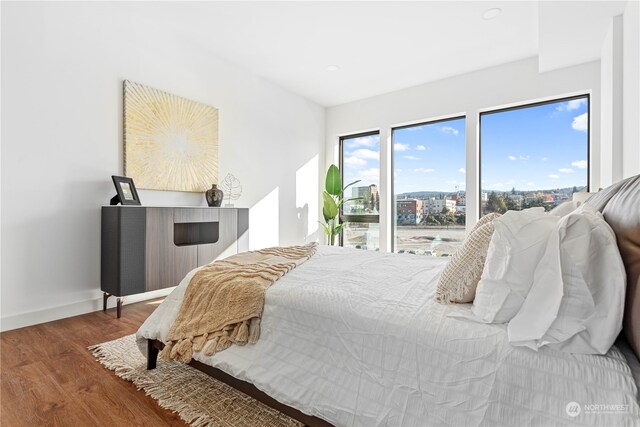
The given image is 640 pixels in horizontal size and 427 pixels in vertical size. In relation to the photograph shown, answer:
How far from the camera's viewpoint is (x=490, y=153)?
410cm

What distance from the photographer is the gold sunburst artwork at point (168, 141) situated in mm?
2947

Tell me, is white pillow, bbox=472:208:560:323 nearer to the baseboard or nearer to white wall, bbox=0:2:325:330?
the baseboard

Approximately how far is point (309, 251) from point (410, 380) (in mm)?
→ 1308

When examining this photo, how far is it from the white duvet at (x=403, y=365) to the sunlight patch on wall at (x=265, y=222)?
8.68 ft

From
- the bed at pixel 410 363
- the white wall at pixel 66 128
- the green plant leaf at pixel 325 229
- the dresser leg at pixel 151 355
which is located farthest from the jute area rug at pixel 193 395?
the green plant leaf at pixel 325 229

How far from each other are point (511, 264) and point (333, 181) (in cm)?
414

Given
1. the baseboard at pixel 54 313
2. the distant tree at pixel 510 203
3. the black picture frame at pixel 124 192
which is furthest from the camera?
the distant tree at pixel 510 203

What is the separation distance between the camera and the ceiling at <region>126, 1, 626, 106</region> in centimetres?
276

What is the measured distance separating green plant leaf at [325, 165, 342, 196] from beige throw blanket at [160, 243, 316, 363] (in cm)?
342

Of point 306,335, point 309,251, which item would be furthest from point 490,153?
point 306,335

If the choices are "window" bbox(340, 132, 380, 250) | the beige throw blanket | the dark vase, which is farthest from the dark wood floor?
"window" bbox(340, 132, 380, 250)

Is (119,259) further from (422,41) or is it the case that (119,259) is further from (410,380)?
(422,41)

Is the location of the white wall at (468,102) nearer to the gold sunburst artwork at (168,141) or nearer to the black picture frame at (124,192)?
the gold sunburst artwork at (168,141)

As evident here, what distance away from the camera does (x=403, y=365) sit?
987mm
